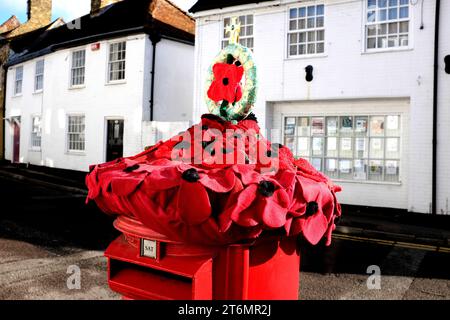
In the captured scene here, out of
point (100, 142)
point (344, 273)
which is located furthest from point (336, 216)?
point (100, 142)

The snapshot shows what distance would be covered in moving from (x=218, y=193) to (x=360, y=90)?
35.3 feet

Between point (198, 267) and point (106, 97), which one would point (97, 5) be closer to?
point (106, 97)

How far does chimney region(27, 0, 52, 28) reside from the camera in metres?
26.9

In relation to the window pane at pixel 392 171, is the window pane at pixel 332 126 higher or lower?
higher

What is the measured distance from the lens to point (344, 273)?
219 inches

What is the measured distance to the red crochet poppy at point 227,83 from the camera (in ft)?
8.98

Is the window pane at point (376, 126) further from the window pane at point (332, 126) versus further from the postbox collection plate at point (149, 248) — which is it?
the postbox collection plate at point (149, 248)

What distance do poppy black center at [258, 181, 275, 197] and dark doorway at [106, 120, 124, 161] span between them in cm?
1537

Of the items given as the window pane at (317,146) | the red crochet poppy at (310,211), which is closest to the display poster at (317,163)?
the window pane at (317,146)

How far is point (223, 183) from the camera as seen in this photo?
79.0 inches

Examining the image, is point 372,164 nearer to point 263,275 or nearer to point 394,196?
point 394,196

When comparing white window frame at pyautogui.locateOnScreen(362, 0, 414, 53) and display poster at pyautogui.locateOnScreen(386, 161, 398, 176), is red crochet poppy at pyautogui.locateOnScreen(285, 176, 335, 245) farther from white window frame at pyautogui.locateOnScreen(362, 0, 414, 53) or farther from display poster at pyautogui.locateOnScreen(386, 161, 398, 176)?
white window frame at pyautogui.locateOnScreen(362, 0, 414, 53)

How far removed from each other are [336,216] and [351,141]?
1010 centimetres

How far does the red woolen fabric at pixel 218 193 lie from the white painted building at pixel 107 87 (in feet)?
43.5
